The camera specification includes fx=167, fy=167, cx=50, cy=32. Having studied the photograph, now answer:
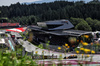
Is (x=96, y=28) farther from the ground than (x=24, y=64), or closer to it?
closer to it

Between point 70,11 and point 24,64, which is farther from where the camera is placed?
point 70,11

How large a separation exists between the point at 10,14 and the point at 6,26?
3480 cm

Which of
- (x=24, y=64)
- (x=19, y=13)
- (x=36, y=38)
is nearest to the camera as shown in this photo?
(x=24, y=64)

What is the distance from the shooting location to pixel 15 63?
190 cm

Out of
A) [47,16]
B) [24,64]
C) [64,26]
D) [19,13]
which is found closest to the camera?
[24,64]

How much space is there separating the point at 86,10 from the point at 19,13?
54194 millimetres

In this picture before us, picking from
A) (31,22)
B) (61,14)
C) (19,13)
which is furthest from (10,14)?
(61,14)

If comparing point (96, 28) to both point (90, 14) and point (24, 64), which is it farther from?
point (24, 64)

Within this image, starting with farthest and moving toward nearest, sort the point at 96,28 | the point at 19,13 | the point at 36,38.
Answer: the point at 19,13 → the point at 96,28 → the point at 36,38

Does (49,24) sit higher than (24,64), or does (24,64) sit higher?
(24,64)

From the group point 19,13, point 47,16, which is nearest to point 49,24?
point 47,16

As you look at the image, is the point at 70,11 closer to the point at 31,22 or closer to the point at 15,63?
the point at 31,22

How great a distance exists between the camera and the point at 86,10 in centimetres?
8706

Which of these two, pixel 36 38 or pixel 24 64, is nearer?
pixel 24 64
